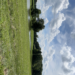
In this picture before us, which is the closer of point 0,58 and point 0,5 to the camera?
point 0,58

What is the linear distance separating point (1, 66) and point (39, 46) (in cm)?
6291

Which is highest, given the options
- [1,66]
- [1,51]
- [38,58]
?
[1,51]

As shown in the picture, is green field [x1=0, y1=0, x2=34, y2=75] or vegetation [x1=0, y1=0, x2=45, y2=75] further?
vegetation [x1=0, y1=0, x2=45, y2=75]

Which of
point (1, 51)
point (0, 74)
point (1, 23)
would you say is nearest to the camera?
point (0, 74)

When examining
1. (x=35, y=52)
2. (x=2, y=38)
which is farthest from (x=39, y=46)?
(x=2, y=38)

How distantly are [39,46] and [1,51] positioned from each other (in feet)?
205

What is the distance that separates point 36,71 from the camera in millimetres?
63781

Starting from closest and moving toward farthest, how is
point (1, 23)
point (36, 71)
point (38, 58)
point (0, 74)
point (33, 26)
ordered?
1. point (0, 74)
2. point (1, 23)
3. point (33, 26)
4. point (38, 58)
5. point (36, 71)

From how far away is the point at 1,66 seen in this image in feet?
23.7

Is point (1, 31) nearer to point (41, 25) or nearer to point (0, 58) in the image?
point (0, 58)

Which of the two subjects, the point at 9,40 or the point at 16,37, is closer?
the point at 9,40

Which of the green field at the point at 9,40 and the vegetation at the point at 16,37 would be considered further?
the vegetation at the point at 16,37

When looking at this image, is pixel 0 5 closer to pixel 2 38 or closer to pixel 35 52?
pixel 2 38

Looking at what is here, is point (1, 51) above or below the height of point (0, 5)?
below
